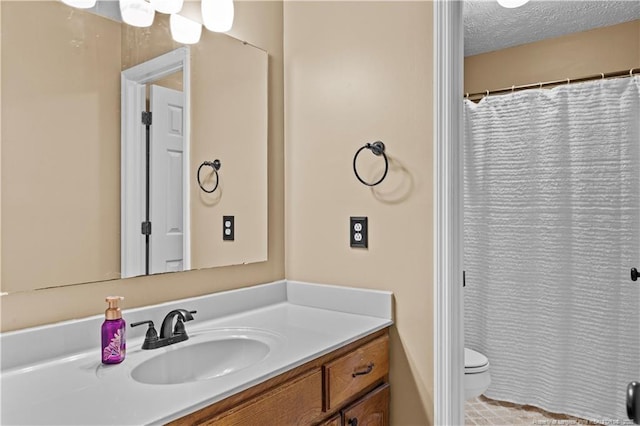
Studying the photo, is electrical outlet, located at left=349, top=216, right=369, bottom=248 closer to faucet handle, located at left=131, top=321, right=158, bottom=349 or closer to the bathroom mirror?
the bathroom mirror

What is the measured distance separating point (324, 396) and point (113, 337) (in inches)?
23.4

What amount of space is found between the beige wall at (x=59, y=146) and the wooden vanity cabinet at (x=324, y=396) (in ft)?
1.97

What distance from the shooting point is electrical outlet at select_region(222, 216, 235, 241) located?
71.4 inches

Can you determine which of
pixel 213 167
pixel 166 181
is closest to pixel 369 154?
pixel 213 167

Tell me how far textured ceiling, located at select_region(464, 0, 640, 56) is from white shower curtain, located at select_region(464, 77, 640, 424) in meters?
0.48

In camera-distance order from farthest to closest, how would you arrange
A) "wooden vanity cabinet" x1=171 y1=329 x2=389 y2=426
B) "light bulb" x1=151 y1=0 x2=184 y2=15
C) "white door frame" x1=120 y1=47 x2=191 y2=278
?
"light bulb" x1=151 y1=0 x2=184 y2=15, "white door frame" x1=120 y1=47 x2=191 y2=278, "wooden vanity cabinet" x1=171 y1=329 x2=389 y2=426

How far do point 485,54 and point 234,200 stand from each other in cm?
251

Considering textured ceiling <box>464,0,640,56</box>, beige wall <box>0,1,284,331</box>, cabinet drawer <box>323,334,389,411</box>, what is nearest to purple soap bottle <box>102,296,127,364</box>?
beige wall <box>0,1,284,331</box>

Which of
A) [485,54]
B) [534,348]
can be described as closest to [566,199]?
[534,348]

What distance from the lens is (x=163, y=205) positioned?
158 cm

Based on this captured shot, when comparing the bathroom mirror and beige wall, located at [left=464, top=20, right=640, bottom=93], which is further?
beige wall, located at [left=464, top=20, right=640, bottom=93]

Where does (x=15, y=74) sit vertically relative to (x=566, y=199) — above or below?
above

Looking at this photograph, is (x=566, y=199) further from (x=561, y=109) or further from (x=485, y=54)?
(x=485, y=54)

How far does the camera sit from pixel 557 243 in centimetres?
281
